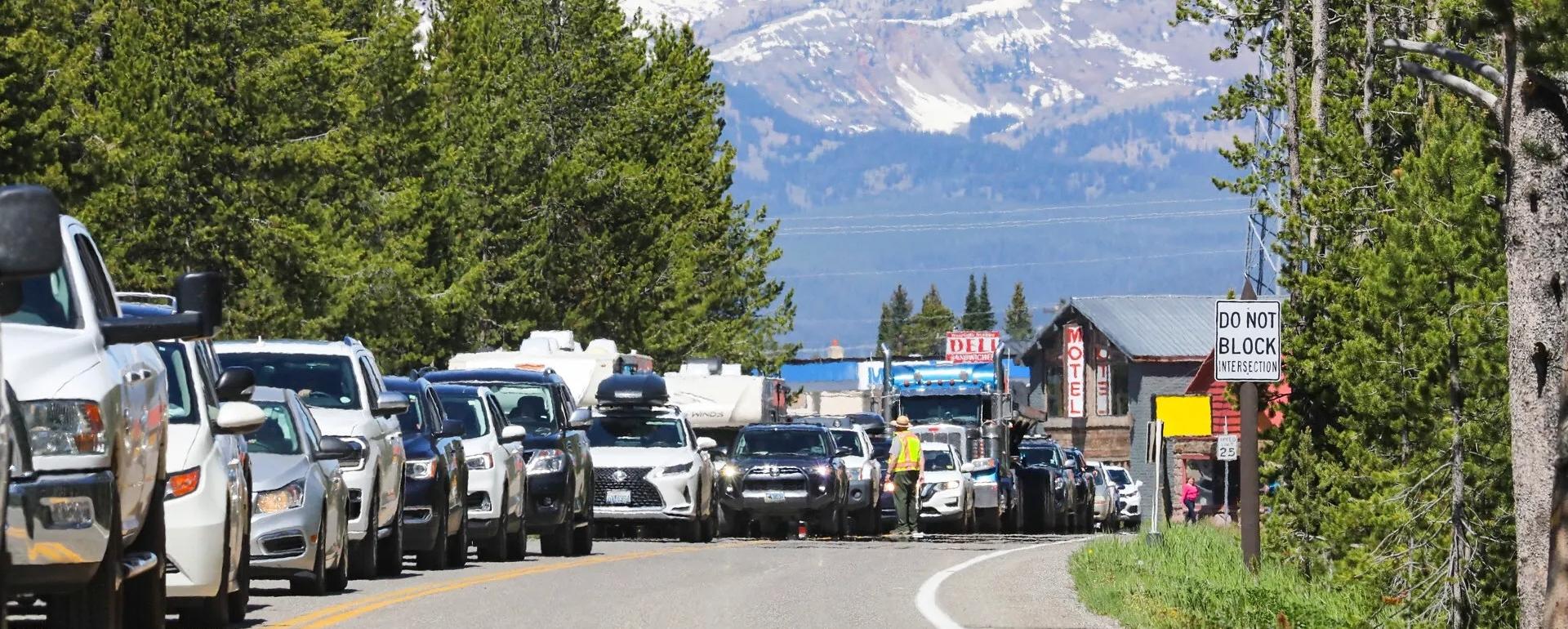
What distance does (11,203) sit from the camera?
22.5 ft

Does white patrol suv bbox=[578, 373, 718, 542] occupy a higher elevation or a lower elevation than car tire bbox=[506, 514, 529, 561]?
higher

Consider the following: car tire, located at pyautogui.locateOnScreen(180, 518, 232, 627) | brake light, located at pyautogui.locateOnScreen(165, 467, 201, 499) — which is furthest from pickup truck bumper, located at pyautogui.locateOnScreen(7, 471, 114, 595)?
car tire, located at pyautogui.locateOnScreen(180, 518, 232, 627)

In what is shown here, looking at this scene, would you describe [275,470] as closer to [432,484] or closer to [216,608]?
[216,608]

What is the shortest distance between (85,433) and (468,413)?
15.3 meters

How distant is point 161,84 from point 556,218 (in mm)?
19539

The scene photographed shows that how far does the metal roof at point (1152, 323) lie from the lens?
9975 cm

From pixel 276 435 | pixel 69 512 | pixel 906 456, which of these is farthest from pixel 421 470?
pixel 906 456

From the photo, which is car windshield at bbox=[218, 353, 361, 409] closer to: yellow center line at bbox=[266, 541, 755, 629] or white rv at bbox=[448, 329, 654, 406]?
yellow center line at bbox=[266, 541, 755, 629]

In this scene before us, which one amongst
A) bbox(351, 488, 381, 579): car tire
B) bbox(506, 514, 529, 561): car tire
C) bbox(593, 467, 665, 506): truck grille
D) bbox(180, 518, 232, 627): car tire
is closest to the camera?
bbox(180, 518, 232, 627): car tire

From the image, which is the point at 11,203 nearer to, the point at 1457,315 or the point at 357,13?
the point at 1457,315

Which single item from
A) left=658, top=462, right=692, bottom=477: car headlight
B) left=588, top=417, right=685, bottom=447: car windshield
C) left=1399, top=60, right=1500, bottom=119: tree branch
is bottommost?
left=658, top=462, right=692, bottom=477: car headlight

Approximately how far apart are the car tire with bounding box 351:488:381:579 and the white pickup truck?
7.99 meters

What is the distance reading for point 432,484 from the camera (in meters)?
21.0

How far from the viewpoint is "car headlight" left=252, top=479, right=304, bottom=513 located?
53.3 feet
